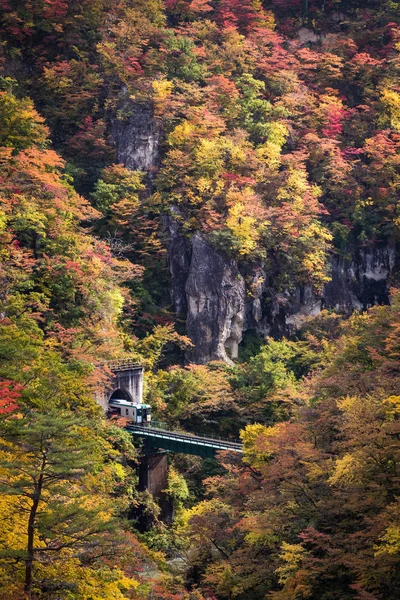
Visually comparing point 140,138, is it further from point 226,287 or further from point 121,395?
point 121,395

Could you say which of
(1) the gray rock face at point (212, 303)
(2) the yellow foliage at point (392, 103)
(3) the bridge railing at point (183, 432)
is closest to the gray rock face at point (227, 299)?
(1) the gray rock face at point (212, 303)

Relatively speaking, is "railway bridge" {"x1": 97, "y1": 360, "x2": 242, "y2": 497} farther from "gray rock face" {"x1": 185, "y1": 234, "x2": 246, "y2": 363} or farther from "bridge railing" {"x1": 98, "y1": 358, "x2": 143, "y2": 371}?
"gray rock face" {"x1": 185, "y1": 234, "x2": 246, "y2": 363}

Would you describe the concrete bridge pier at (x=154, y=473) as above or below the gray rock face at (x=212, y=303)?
below

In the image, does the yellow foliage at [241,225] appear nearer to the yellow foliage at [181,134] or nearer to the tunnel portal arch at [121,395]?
the yellow foliage at [181,134]

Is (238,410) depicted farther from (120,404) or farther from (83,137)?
(83,137)

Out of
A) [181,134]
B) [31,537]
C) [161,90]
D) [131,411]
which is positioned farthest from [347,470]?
[161,90]

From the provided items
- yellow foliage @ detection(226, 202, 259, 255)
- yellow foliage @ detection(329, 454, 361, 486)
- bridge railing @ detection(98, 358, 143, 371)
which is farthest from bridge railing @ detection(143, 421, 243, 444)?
yellow foliage @ detection(329, 454, 361, 486)
